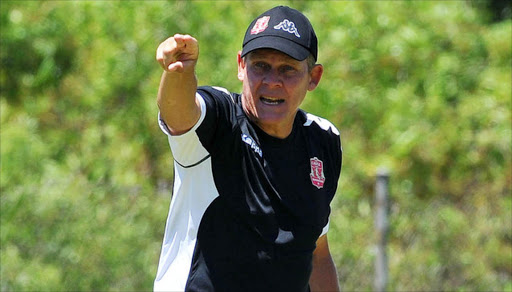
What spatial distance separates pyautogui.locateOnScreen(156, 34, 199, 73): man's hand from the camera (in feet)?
8.11

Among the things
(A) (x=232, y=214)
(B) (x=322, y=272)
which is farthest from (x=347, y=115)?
(A) (x=232, y=214)

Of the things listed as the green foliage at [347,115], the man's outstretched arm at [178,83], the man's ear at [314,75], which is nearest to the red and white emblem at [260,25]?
the man's ear at [314,75]

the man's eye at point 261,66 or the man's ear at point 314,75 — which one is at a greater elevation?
the man's eye at point 261,66

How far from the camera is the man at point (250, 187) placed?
2834 mm

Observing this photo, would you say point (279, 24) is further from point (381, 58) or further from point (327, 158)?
point (381, 58)

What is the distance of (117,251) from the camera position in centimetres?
556

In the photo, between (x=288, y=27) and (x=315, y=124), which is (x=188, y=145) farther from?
(x=315, y=124)

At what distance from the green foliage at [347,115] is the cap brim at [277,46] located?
9.51 feet

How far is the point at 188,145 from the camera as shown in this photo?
2703 mm

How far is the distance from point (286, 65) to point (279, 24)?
0.13 meters

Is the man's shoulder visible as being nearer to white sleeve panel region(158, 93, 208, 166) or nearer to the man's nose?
the man's nose

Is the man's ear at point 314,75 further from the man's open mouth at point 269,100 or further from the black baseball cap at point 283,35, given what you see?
the man's open mouth at point 269,100

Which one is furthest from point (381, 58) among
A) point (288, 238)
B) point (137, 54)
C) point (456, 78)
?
point (288, 238)

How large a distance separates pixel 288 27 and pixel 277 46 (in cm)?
11
